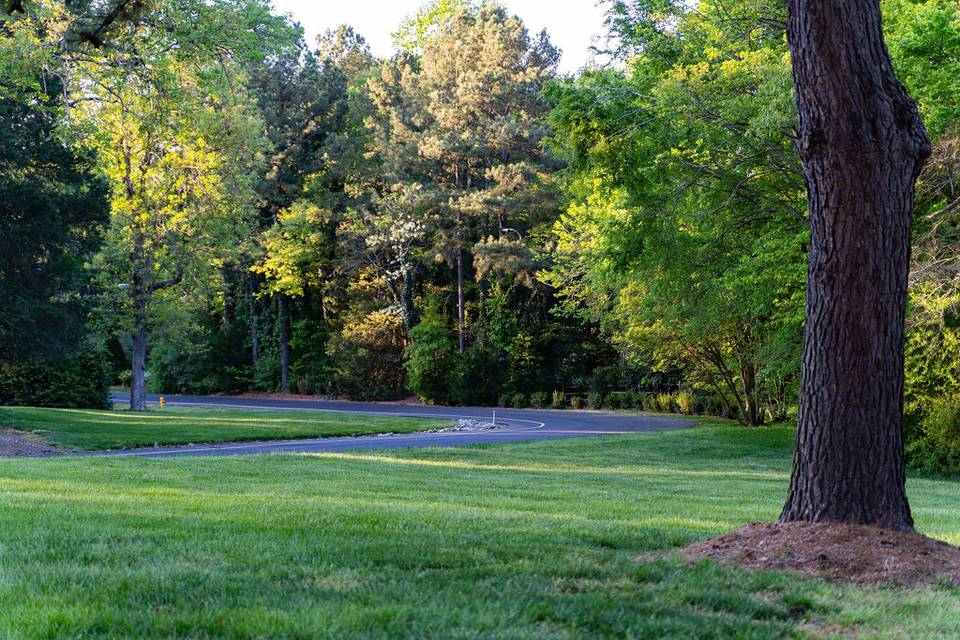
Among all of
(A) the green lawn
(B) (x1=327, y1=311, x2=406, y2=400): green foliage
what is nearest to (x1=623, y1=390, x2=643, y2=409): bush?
(B) (x1=327, y1=311, x2=406, y2=400): green foliage

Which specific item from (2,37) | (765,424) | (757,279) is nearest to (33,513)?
(2,37)

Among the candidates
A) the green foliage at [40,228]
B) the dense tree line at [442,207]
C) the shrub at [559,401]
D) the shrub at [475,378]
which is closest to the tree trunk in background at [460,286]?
the dense tree line at [442,207]

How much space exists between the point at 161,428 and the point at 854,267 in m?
21.1

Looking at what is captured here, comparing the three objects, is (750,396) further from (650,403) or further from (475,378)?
(475,378)

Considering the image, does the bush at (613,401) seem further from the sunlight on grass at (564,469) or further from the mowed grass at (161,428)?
the sunlight on grass at (564,469)

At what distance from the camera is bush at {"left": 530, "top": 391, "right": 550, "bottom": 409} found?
1711 inches

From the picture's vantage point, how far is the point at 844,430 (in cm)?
659

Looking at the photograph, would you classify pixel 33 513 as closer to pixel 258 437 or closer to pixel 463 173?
pixel 258 437

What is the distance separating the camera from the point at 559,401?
142 ft

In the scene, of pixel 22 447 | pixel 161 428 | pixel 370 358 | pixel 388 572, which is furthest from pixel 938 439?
pixel 370 358

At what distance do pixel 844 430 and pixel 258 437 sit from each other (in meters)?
18.8

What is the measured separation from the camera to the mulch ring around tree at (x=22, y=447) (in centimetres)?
1867

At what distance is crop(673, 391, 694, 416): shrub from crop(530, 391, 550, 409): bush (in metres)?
7.64

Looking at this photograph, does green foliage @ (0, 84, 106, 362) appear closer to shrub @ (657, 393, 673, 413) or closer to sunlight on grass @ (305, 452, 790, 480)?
sunlight on grass @ (305, 452, 790, 480)
